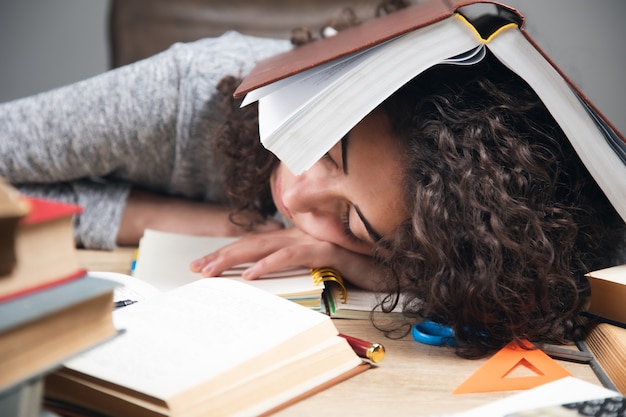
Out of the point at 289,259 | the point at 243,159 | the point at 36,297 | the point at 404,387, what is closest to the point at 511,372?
the point at 404,387

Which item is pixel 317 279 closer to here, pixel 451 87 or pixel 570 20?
pixel 451 87

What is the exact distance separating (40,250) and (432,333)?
50 cm

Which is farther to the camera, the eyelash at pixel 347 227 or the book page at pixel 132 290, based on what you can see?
the eyelash at pixel 347 227

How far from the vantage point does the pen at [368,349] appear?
2.21 feet

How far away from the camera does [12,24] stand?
2.46 m

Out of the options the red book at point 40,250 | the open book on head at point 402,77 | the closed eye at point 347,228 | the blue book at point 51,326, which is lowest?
the closed eye at point 347,228

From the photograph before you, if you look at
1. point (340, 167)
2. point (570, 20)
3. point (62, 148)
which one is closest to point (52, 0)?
point (62, 148)

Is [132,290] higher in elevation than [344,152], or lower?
lower

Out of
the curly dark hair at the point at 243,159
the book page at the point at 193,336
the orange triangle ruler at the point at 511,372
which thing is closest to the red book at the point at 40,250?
the book page at the point at 193,336

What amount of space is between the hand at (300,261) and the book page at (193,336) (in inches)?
7.6

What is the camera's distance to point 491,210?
706 mm

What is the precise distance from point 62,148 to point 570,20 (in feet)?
5.18

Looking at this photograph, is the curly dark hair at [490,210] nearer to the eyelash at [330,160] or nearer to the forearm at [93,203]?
the eyelash at [330,160]

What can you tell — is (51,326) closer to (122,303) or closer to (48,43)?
(122,303)
